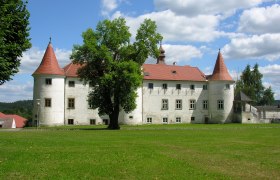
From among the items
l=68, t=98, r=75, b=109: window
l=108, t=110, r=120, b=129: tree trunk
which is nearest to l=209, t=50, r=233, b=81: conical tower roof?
l=68, t=98, r=75, b=109: window

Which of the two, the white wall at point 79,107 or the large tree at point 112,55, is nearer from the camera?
the large tree at point 112,55

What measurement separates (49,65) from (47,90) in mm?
3318

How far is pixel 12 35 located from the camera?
81.4ft

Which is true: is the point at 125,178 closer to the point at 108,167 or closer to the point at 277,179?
the point at 108,167

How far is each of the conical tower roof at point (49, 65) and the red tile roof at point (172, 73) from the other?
13793 mm

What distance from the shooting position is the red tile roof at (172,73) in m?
59.7

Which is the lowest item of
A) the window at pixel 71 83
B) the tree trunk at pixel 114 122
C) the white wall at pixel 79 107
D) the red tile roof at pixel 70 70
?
the tree trunk at pixel 114 122

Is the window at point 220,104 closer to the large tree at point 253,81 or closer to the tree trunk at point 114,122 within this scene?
the tree trunk at point 114,122

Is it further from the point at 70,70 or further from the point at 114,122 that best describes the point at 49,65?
the point at 114,122

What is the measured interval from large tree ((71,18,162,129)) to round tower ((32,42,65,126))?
35.7 ft

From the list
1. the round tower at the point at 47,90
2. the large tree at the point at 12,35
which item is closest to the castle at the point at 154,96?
the round tower at the point at 47,90

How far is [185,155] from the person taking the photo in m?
15.8

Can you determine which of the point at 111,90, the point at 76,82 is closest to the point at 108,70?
the point at 111,90

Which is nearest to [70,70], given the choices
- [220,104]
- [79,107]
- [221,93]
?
[79,107]
